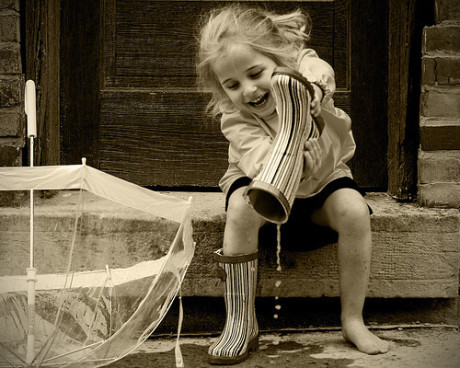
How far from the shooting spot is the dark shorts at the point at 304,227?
186 centimetres

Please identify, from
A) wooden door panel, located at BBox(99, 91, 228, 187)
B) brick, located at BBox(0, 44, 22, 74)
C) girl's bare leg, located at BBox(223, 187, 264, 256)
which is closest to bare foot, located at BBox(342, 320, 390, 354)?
A: girl's bare leg, located at BBox(223, 187, 264, 256)

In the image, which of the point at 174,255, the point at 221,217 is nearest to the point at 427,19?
the point at 221,217

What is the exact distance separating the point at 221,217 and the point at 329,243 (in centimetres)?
35

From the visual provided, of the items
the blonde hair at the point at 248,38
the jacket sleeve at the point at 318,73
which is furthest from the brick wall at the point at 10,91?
the jacket sleeve at the point at 318,73

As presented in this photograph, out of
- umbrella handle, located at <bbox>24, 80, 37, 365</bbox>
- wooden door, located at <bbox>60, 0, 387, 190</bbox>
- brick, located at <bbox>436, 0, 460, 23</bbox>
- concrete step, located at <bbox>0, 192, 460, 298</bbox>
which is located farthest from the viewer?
wooden door, located at <bbox>60, 0, 387, 190</bbox>

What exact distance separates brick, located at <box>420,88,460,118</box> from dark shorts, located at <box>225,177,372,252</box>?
0.48m

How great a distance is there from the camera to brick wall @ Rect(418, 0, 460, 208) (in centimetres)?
216

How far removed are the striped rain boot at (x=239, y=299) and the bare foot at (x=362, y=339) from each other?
0.90ft

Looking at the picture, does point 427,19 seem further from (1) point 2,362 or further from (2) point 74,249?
(1) point 2,362

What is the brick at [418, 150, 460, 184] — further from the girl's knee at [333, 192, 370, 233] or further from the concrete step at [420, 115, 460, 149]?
the girl's knee at [333, 192, 370, 233]

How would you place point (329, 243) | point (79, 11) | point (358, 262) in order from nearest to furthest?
point (358, 262) → point (329, 243) → point (79, 11)

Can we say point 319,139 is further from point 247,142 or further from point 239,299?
point 239,299

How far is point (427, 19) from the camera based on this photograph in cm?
225

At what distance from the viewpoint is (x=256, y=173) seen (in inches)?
69.7
